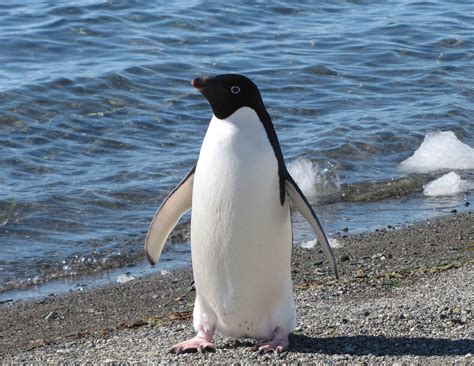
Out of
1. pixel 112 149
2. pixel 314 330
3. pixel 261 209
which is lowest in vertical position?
pixel 112 149

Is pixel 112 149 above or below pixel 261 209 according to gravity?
below

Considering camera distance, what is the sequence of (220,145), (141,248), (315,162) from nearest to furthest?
1. (220,145)
2. (141,248)
3. (315,162)

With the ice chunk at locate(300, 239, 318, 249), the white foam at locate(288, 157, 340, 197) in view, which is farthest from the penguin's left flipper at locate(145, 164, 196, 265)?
the white foam at locate(288, 157, 340, 197)

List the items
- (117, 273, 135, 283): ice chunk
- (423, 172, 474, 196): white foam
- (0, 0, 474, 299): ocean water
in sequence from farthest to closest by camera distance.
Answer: (423, 172, 474, 196): white foam < (0, 0, 474, 299): ocean water < (117, 273, 135, 283): ice chunk

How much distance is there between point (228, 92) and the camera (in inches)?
231

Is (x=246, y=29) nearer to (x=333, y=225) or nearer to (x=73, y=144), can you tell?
(x=73, y=144)

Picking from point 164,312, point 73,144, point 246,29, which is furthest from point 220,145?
point 246,29

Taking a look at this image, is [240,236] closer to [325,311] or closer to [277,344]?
[277,344]

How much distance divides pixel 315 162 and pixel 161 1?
31.8 feet

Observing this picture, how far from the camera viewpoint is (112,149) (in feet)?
43.3

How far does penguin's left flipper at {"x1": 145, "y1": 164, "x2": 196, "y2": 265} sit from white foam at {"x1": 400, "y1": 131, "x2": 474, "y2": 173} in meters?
6.35

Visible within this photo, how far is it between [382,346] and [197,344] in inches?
38.7

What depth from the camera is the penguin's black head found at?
5.87 meters

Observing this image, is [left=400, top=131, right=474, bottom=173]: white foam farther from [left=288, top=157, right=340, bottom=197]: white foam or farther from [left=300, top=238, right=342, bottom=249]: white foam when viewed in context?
[left=300, top=238, right=342, bottom=249]: white foam
